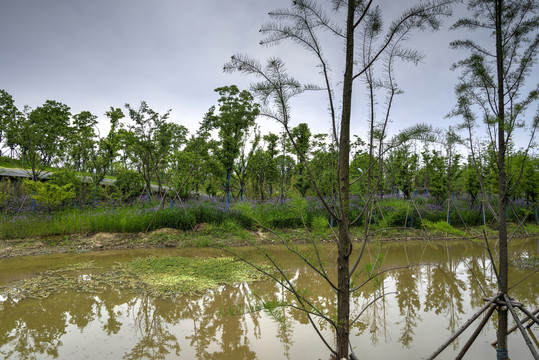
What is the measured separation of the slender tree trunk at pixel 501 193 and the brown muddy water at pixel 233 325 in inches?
11.8

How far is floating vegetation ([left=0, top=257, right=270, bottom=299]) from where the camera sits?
459cm

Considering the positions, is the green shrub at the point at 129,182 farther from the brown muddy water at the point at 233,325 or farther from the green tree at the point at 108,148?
the brown muddy water at the point at 233,325

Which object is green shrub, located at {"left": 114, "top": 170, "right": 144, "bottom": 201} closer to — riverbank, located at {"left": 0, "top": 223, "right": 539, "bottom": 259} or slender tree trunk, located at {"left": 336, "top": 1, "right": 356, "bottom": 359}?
riverbank, located at {"left": 0, "top": 223, "right": 539, "bottom": 259}

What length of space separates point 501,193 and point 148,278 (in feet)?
16.4

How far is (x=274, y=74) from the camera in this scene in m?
1.85

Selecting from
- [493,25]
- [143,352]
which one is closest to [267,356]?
[143,352]

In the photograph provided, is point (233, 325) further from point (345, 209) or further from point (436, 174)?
point (436, 174)

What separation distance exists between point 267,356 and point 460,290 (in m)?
3.51

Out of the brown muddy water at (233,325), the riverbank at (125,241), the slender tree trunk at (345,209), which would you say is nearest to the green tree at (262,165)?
the riverbank at (125,241)

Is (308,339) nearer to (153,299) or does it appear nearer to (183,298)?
(183,298)

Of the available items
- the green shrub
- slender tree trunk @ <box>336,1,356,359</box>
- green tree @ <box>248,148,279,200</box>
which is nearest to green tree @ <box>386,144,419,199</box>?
green tree @ <box>248,148,279,200</box>

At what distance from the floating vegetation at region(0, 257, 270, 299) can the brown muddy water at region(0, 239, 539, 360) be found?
9.7 inches

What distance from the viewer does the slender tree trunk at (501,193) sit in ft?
7.48

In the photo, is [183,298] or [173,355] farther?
[183,298]
